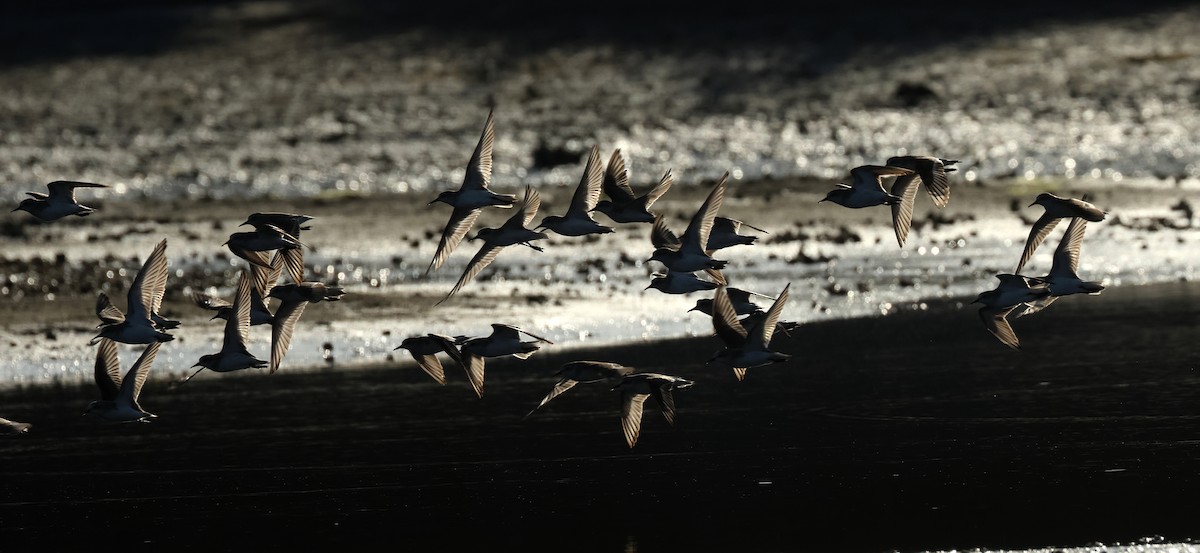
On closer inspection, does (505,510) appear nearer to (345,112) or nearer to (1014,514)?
(1014,514)

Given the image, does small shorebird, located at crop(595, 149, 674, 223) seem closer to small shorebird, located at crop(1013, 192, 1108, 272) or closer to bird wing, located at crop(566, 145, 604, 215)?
bird wing, located at crop(566, 145, 604, 215)

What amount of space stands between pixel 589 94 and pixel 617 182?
35.5 metres

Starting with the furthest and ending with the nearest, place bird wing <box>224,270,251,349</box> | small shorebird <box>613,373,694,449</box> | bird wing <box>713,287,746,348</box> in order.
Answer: bird wing <box>224,270,251,349</box>, bird wing <box>713,287,746,348</box>, small shorebird <box>613,373,694,449</box>

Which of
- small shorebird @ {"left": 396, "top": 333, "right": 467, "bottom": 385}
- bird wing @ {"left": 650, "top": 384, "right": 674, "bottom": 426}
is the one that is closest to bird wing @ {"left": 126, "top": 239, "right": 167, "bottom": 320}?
small shorebird @ {"left": 396, "top": 333, "right": 467, "bottom": 385}

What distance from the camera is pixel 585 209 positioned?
54.7ft

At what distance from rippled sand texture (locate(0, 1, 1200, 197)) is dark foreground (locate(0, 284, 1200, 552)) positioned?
18651mm

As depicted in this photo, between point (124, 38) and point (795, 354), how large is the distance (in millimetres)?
49619

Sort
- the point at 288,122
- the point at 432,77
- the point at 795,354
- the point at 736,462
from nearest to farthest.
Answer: the point at 736,462 → the point at 795,354 → the point at 288,122 → the point at 432,77

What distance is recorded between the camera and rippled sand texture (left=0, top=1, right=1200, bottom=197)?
42.7 meters

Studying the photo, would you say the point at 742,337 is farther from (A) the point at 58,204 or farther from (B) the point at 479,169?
(A) the point at 58,204

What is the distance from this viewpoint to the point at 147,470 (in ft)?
55.0

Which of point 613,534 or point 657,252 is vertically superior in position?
point 657,252

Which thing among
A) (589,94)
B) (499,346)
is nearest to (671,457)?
(499,346)

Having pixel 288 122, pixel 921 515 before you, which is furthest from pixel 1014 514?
pixel 288 122
